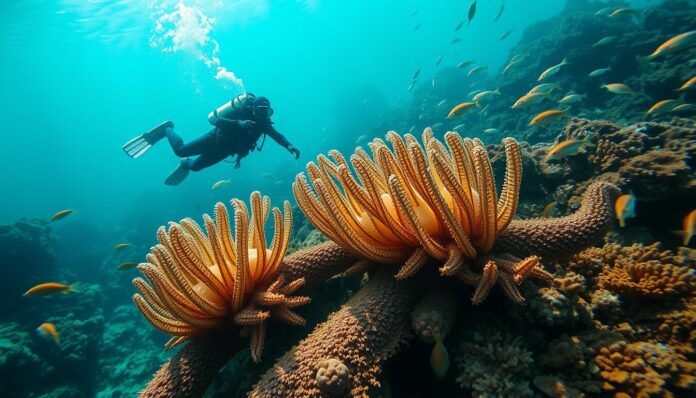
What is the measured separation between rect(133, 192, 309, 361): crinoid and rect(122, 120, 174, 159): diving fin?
1069 cm

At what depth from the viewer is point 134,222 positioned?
31.3m

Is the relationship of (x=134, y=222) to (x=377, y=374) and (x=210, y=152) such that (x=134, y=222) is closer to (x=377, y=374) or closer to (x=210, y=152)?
(x=210, y=152)

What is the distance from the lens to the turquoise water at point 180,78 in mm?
40875

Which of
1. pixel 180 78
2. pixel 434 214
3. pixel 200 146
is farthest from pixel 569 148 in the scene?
pixel 180 78

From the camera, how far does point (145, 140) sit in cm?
1129

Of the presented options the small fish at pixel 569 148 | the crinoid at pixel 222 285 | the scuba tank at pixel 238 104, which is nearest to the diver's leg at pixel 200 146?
the scuba tank at pixel 238 104

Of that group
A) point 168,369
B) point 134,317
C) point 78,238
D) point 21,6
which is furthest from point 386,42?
point 168,369

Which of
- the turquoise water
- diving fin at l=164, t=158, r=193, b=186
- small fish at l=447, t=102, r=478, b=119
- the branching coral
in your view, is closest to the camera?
the branching coral

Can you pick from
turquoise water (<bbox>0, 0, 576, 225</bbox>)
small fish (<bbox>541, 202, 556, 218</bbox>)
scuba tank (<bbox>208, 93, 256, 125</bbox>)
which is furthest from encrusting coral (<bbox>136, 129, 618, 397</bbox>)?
turquoise water (<bbox>0, 0, 576, 225</bbox>)

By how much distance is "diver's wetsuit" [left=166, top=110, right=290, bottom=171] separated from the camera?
7.76m

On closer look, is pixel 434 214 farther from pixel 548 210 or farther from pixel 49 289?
pixel 49 289

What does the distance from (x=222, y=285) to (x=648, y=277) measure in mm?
3038

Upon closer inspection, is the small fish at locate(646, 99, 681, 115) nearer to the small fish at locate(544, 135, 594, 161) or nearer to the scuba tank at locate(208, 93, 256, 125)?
the small fish at locate(544, 135, 594, 161)

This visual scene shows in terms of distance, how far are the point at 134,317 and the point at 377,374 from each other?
18581 mm
